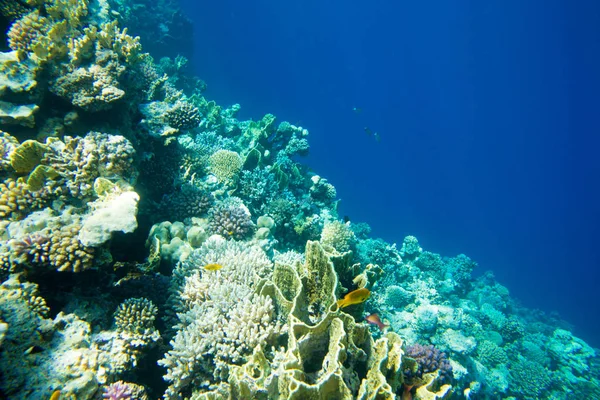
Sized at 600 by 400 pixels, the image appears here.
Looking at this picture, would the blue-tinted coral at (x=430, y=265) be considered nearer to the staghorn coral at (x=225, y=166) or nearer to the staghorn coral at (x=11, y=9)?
the staghorn coral at (x=225, y=166)

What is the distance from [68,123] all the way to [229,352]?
4.87 metres

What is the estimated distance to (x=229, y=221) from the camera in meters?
6.02

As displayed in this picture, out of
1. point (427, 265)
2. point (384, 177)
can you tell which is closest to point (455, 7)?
point (384, 177)

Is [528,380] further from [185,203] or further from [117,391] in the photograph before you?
[117,391]

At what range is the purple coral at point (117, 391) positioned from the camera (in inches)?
112

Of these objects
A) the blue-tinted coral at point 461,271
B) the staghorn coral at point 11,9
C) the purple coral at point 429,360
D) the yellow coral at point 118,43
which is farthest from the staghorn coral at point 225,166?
the blue-tinted coral at point 461,271

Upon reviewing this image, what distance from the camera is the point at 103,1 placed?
865cm

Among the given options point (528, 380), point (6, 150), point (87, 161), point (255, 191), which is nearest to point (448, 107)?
point (528, 380)

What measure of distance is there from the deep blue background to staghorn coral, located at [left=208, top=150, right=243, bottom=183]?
5483cm

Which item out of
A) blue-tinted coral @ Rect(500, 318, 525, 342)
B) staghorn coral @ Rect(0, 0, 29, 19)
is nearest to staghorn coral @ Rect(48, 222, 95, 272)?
staghorn coral @ Rect(0, 0, 29, 19)

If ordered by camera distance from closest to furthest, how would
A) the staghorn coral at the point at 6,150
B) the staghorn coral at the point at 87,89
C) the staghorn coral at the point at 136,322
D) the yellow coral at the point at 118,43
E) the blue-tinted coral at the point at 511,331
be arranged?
the staghorn coral at the point at 136,322, the staghorn coral at the point at 6,150, the staghorn coral at the point at 87,89, the yellow coral at the point at 118,43, the blue-tinted coral at the point at 511,331

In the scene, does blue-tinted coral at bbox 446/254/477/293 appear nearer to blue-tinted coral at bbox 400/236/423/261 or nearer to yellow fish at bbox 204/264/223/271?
blue-tinted coral at bbox 400/236/423/261

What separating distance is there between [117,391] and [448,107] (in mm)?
165372

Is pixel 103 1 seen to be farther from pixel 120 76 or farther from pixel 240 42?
pixel 240 42
